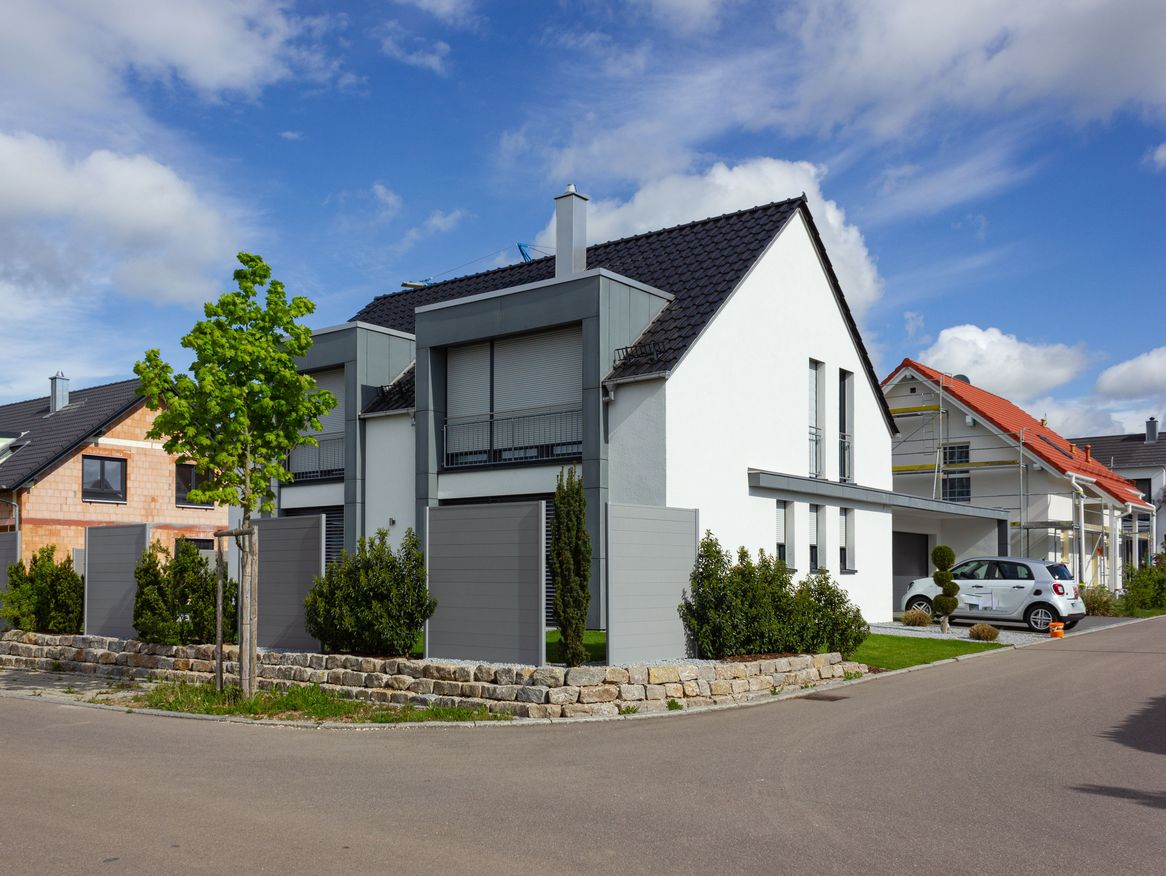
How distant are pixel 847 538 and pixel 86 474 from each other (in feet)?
76.6

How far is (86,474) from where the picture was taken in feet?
110

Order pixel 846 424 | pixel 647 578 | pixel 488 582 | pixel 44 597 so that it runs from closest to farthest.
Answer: pixel 488 582
pixel 647 578
pixel 44 597
pixel 846 424

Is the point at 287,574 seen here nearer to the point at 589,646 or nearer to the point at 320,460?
the point at 589,646

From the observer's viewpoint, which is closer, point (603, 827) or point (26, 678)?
point (603, 827)

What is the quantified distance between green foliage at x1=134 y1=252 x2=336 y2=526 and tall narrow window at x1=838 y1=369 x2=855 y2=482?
45.5ft

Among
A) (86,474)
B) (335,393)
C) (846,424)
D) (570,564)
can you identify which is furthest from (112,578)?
(86,474)

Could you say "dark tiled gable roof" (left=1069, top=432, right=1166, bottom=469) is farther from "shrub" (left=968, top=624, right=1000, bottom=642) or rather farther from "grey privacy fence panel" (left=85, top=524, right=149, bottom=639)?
"grey privacy fence panel" (left=85, top=524, right=149, bottom=639)

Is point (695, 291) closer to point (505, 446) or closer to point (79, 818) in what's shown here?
point (505, 446)

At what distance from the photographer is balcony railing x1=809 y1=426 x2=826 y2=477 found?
23062 millimetres

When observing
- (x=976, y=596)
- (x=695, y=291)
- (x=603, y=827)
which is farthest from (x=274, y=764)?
(x=976, y=596)

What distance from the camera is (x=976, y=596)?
940 inches

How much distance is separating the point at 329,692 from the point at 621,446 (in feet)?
22.6

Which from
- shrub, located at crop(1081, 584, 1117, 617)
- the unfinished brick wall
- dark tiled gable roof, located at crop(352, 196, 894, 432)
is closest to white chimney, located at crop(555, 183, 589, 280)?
dark tiled gable roof, located at crop(352, 196, 894, 432)

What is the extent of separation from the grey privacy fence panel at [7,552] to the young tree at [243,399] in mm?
8954
